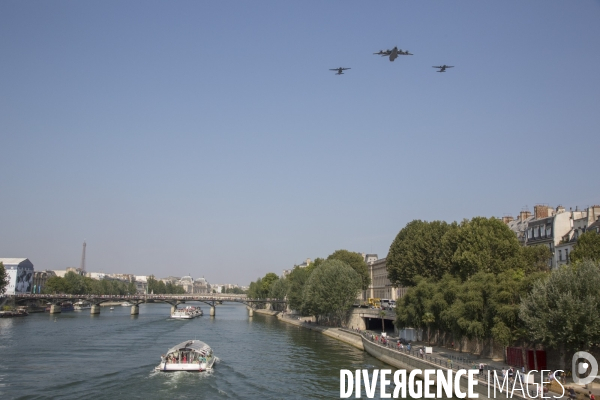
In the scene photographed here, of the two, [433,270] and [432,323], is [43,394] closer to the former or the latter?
[432,323]

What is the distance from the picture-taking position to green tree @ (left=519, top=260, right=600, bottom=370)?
3812 cm

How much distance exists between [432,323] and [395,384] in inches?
719

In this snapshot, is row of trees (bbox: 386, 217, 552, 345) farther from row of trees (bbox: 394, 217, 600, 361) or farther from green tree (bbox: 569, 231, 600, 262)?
green tree (bbox: 569, 231, 600, 262)

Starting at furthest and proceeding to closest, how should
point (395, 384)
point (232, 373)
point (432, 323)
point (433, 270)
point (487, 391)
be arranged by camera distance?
point (433, 270)
point (432, 323)
point (232, 373)
point (395, 384)
point (487, 391)

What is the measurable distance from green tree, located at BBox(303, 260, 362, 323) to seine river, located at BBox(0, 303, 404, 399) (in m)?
8.91

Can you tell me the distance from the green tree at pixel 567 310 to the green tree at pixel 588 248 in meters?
18.7

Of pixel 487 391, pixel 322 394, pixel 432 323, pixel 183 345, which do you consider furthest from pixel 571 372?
pixel 183 345

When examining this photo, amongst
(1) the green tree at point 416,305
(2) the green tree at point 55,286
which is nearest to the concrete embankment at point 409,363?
A: (1) the green tree at point 416,305

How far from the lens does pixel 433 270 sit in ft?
262

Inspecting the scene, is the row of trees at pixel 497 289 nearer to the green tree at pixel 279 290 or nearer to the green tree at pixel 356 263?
the green tree at pixel 356 263

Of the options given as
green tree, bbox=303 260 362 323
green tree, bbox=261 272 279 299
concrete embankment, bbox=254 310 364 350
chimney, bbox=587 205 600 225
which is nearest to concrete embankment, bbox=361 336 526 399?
concrete embankment, bbox=254 310 364 350

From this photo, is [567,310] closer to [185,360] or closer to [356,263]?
[185,360]

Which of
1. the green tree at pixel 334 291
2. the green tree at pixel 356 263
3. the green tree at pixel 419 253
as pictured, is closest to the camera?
the green tree at pixel 419 253

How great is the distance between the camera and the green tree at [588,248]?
191 ft
